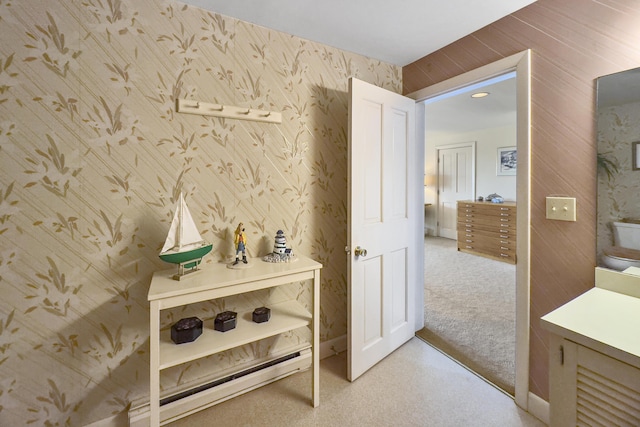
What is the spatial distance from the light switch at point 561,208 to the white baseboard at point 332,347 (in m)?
1.63

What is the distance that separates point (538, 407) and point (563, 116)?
1.63m

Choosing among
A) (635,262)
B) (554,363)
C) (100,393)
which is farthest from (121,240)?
(635,262)

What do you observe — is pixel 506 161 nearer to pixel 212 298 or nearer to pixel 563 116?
pixel 563 116

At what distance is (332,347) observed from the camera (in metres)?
2.16

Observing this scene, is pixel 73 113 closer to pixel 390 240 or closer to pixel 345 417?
pixel 390 240

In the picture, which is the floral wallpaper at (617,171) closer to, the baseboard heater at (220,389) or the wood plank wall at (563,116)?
the wood plank wall at (563,116)

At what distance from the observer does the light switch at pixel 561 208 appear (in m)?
1.44

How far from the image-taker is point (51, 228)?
133 centimetres

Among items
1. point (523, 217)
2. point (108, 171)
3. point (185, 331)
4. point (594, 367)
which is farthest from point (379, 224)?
point (108, 171)

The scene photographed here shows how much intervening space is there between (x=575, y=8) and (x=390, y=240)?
63.5 inches

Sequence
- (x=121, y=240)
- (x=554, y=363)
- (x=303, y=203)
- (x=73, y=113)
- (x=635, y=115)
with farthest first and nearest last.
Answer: (x=303, y=203), (x=121, y=240), (x=73, y=113), (x=635, y=115), (x=554, y=363)

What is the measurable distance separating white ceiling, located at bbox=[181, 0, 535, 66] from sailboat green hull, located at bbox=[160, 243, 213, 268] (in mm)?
1375

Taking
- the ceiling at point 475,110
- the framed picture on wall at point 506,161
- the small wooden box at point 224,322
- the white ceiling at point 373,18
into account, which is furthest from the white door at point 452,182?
the small wooden box at point 224,322

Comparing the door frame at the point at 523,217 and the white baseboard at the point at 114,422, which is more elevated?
the door frame at the point at 523,217
